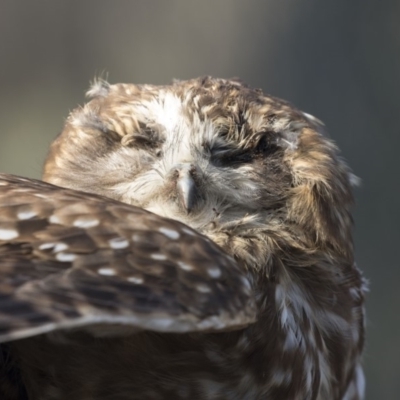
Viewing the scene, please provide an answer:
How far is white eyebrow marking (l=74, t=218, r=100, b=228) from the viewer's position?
2.26 m

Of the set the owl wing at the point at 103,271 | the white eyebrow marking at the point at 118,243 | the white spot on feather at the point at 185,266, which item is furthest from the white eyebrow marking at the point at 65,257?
the white spot on feather at the point at 185,266

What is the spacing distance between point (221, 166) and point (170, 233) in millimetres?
671

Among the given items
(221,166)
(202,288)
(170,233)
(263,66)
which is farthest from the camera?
(263,66)

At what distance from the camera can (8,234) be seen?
2.19 metres

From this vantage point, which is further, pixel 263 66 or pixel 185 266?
pixel 263 66

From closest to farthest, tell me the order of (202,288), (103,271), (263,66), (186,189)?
1. (103,271)
2. (202,288)
3. (186,189)
4. (263,66)

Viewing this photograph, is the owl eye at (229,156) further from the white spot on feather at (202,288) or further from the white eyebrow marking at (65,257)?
the white eyebrow marking at (65,257)

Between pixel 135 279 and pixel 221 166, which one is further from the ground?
pixel 221 166

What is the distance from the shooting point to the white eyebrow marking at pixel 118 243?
2.21m

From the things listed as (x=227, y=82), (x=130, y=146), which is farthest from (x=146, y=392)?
(x=227, y=82)

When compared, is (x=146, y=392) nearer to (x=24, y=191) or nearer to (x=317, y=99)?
(x=24, y=191)

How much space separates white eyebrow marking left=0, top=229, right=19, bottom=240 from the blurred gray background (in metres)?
4.22

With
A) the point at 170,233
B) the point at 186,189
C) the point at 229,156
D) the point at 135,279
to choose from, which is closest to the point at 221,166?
the point at 229,156

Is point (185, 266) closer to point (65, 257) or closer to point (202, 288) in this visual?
point (202, 288)
